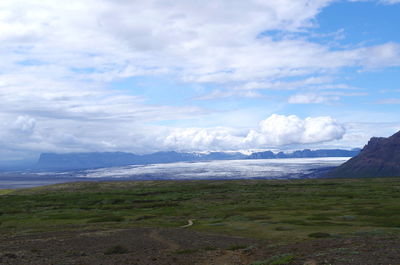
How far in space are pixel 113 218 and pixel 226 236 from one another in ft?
125

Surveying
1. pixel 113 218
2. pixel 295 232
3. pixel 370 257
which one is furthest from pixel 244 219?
pixel 370 257

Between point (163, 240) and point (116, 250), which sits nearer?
point (116, 250)

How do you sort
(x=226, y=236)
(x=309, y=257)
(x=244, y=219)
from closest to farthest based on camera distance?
(x=309, y=257) < (x=226, y=236) < (x=244, y=219)

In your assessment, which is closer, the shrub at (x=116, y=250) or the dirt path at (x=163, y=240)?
the shrub at (x=116, y=250)

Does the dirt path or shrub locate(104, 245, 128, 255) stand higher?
shrub locate(104, 245, 128, 255)

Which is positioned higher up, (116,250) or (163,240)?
(116,250)

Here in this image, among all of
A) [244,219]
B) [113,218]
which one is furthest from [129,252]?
[113,218]

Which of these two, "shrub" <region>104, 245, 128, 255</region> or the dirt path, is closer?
"shrub" <region>104, 245, 128, 255</region>

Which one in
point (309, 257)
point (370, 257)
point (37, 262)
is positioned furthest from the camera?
point (37, 262)

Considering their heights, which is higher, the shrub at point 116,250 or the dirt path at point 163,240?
the shrub at point 116,250

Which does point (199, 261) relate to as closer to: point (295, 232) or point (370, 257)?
point (370, 257)

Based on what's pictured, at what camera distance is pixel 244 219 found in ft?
235

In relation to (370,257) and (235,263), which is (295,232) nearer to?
(235,263)

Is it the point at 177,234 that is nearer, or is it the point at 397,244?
the point at 397,244
